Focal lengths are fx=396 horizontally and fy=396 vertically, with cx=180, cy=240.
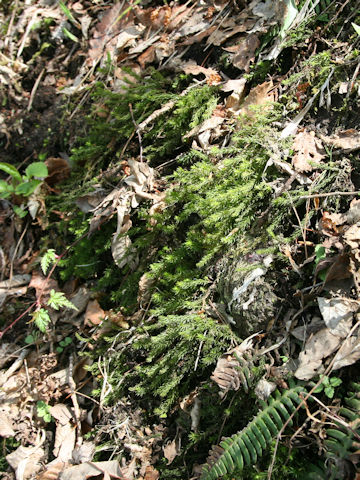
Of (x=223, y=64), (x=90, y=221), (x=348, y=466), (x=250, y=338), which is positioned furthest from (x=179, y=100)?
(x=348, y=466)

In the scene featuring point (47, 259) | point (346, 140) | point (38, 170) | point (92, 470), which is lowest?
point (92, 470)

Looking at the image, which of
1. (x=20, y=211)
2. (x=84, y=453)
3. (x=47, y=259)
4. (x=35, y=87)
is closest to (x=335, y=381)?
(x=84, y=453)

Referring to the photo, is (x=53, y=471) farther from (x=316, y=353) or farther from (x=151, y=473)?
(x=316, y=353)

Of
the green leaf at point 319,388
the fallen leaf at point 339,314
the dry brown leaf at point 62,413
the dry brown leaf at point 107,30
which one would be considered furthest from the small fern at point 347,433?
the dry brown leaf at point 107,30

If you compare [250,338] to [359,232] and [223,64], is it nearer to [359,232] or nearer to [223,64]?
[359,232]

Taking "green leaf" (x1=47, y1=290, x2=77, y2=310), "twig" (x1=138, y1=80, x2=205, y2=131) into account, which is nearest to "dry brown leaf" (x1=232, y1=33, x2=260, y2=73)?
"twig" (x1=138, y1=80, x2=205, y2=131)
